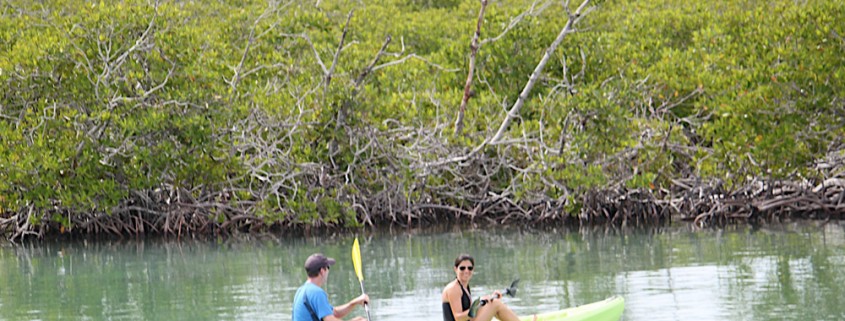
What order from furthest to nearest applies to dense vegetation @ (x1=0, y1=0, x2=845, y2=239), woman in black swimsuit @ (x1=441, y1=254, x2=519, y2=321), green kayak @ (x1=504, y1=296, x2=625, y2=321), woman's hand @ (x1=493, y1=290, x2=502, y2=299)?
dense vegetation @ (x1=0, y1=0, x2=845, y2=239) → green kayak @ (x1=504, y1=296, x2=625, y2=321) → woman's hand @ (x1=493, y1=290, x2=502, y2=299) → woman in black swimsuit @ (x1=441, y1=254, x2=519, y2=321)

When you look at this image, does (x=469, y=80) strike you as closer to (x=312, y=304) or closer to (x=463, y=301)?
(x=463, y=301)

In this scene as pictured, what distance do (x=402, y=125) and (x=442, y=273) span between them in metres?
4.10

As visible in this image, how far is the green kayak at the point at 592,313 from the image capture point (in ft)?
29.0

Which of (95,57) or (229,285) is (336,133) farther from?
(229,285)

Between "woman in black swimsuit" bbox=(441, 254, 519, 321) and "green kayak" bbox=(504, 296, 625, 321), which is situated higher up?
"woman in black swimsuit" bbox=(441, 254, 519, 321)

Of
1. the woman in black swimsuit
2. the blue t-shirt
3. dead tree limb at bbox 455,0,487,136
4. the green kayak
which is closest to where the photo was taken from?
the blue t-shirt

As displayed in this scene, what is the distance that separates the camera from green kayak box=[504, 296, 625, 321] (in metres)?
8.85

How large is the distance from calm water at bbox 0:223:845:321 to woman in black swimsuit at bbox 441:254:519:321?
189cm

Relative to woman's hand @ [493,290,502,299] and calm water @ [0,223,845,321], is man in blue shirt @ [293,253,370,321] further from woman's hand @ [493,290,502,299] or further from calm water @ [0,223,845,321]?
calm water @ [0,223,845,321]

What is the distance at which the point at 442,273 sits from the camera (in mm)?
13078

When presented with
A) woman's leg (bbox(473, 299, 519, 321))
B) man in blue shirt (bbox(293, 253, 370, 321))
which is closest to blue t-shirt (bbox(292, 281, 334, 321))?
man in blue shirt (bbox(293, 253, 370, 321))

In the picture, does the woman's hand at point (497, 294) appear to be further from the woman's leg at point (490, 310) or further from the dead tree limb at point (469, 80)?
the dead tree limb at point (469, 80)

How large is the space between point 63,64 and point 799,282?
325 inches

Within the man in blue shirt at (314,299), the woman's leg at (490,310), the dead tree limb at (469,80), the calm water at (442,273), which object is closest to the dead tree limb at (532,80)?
the dead tree limb at (469,80)
